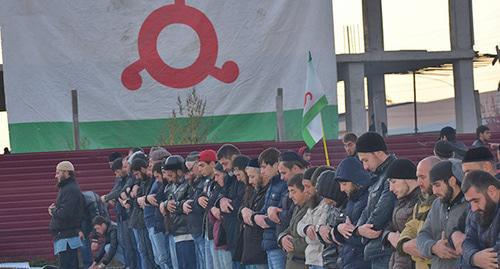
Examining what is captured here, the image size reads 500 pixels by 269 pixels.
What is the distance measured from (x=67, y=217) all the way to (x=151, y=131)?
15.9m

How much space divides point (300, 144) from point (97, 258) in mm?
10131

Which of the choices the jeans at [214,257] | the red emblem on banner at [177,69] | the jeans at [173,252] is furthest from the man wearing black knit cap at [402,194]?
the red emblem on banner at [177,69]

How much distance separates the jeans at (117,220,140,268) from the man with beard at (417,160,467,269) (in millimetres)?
10823

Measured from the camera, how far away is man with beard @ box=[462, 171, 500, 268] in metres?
8.91

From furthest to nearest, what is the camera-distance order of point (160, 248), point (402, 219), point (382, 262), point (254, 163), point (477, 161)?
1. point (160, 248)
2. point (254, 163)
3. point (382, 262)
4. point (402, 219)
5. point (477, 161)

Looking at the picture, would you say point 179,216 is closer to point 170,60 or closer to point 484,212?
point 484,212

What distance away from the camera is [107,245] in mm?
20094

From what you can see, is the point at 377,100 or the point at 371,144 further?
the point at 377,100

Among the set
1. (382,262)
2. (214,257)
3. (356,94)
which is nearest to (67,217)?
(214,257)

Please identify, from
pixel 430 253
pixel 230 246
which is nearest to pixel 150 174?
pixel 230 246

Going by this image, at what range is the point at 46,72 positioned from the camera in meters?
33.9

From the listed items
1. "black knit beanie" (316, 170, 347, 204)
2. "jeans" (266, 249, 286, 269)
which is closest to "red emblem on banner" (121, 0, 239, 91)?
"jeans" (266, 249, 286, 269)

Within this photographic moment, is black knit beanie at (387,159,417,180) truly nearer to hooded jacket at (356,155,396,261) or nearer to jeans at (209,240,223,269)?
hooded jacket at (356,155,396,261)

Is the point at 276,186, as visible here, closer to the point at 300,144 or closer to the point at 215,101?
the point at 300,144
